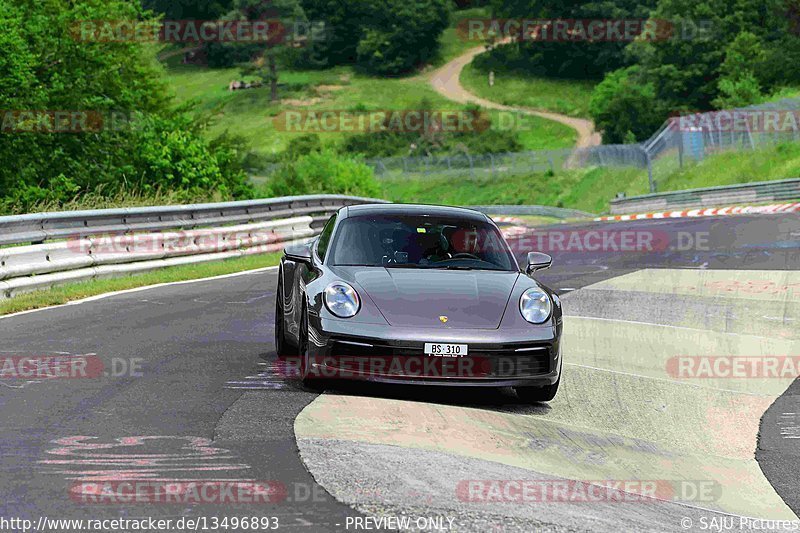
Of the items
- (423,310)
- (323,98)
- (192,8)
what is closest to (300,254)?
(423,310)

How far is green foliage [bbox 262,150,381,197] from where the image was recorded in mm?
39750

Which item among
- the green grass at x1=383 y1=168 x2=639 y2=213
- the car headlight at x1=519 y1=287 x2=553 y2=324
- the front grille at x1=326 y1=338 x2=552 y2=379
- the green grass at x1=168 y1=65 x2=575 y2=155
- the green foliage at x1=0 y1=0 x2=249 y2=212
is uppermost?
the car headlight at x1=519 y1=287 x2=553 y2=324

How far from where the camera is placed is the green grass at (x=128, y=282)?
15.3m

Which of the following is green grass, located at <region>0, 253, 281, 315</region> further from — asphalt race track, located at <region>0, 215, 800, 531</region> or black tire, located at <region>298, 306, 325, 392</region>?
black tire, located at <region>298, 306, 325, 392</region>

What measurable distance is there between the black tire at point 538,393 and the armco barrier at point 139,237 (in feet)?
27.5

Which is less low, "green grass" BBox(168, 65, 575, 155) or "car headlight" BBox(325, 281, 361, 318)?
"car headlight" BBox(325, 281, 361, 318)

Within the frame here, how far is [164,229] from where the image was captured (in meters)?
22.0

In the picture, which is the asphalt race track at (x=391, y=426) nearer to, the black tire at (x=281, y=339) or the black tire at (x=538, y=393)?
the black tire at (x=538, y=393)

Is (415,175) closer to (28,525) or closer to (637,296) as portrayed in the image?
(637,296)

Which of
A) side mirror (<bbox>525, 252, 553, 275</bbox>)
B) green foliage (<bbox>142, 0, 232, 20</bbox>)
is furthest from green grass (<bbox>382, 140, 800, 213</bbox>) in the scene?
green foliage (<bbox>142, 0, 232, 20</bbox>)

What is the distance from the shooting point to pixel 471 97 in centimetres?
12862

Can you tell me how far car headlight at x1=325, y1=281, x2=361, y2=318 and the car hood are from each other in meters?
0.08

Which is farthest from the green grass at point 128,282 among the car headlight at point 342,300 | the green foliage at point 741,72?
the green foliage at point 741,72

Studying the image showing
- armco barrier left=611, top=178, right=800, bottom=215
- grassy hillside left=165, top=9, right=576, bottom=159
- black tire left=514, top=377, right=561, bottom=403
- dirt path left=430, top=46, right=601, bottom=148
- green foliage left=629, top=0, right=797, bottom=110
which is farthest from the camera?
grassy hillside left=165, top=9, right=576, bottom=159
